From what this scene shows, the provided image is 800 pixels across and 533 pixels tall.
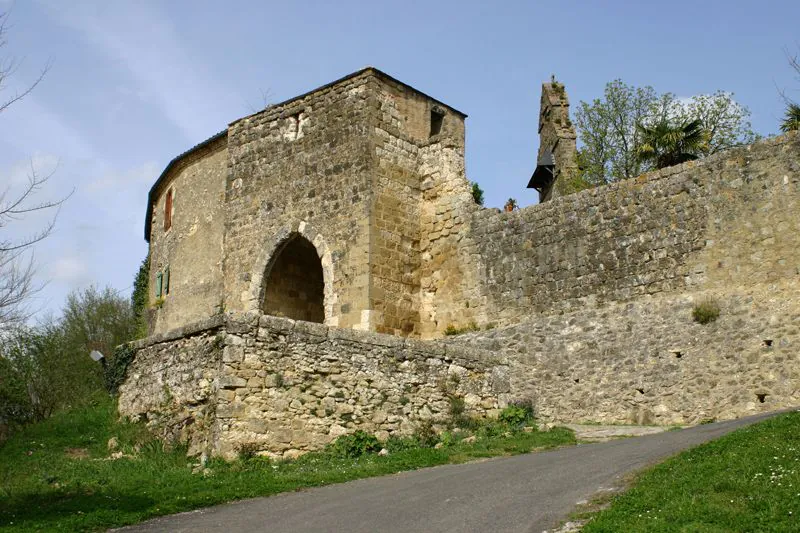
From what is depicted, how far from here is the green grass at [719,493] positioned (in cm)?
714

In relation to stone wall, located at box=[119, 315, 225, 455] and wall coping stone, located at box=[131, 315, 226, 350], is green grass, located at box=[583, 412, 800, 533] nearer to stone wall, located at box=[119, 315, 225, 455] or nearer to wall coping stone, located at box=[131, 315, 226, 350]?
stone wall, located at box=[119, 315, 225, 455]

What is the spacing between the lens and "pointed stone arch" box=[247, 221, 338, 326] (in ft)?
68.5

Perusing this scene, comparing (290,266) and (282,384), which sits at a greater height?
(290,266)

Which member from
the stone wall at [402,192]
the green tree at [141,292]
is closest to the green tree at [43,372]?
the green tree at [141,292]

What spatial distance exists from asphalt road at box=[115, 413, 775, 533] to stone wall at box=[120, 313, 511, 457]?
2043mm

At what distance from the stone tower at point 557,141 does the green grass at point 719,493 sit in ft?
72.9

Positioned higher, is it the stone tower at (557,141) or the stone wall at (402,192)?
the stone tower at (557,141)

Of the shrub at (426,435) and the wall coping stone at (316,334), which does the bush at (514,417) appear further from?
the shrub at (426,435)

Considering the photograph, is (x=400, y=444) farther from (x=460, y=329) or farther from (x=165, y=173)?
(x=165, y=173)

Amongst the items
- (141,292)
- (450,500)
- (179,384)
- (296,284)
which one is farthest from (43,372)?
(450,500)

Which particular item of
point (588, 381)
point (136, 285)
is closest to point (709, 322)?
point (588, 381)

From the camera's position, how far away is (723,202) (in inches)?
667

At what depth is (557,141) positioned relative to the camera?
3394 centimetres

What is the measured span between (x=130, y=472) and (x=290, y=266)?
37.9ft
